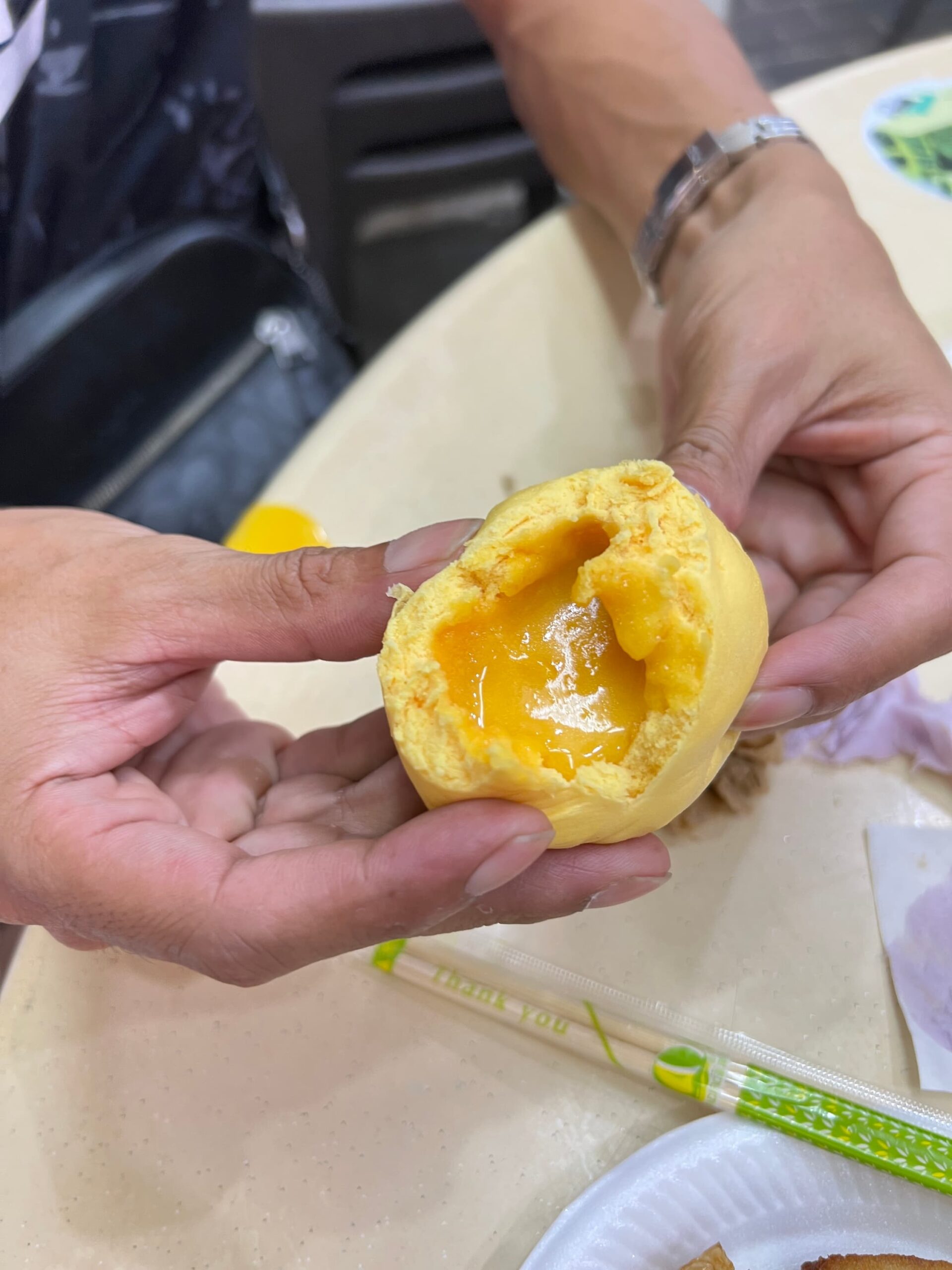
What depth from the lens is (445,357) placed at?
137cm

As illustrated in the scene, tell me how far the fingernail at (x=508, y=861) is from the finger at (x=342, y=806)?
208mm

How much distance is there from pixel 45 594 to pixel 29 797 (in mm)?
195


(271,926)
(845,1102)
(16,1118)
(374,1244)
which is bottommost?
(845,1102)

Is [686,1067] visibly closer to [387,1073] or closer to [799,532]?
[387,1073]

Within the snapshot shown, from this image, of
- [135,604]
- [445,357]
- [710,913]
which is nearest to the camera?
[135,604]

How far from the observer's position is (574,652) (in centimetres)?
75

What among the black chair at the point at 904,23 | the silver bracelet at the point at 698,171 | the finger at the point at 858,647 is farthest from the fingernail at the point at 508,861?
the black chair at the point at 904,23

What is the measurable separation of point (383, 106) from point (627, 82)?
855 mm

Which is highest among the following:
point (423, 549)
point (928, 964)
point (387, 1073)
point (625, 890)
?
point (423, 549)

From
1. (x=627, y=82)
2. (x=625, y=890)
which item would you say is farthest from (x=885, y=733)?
(x=627, y=82)

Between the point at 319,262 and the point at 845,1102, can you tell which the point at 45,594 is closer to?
the point at 845,1102

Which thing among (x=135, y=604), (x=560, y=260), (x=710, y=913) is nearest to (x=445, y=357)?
(x=560, y=260)

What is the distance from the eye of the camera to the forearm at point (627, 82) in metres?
1.25

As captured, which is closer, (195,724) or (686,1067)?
(686,1067)
